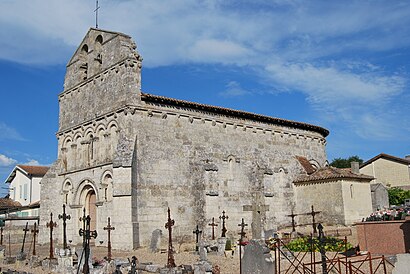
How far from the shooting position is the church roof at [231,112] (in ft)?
74.1

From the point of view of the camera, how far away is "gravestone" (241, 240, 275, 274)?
10.4m

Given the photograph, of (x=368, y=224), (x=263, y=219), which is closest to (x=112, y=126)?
(x=263, y=219)

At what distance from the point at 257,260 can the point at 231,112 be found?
1636 centimetres

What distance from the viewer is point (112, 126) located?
22.5 m

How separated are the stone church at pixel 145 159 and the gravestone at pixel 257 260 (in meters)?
10.2

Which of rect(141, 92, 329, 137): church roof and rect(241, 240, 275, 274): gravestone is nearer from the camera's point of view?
rect(241, 240, 275, 274): gravestone

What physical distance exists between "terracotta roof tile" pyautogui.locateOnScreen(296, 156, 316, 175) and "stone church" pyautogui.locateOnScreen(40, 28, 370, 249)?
1075 millimetres

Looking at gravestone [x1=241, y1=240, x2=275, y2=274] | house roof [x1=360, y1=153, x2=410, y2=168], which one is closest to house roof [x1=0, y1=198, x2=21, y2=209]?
gravestone [x1=241, y1=240, x2=275, y2=274]

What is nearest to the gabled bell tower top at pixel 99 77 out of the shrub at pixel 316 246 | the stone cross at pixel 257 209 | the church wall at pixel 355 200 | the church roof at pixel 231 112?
the church roof at pixel 231 112

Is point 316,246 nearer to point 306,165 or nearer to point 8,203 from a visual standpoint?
point 306,165

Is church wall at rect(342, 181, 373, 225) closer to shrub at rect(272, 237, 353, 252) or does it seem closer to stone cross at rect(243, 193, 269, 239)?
stone cross at rect(243, 193, 269, 239)

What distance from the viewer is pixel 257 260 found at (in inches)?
417

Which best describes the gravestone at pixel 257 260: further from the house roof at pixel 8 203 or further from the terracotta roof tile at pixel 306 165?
the house roof at pixel 8 203

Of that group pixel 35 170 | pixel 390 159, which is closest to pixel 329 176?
pixel 390 159
